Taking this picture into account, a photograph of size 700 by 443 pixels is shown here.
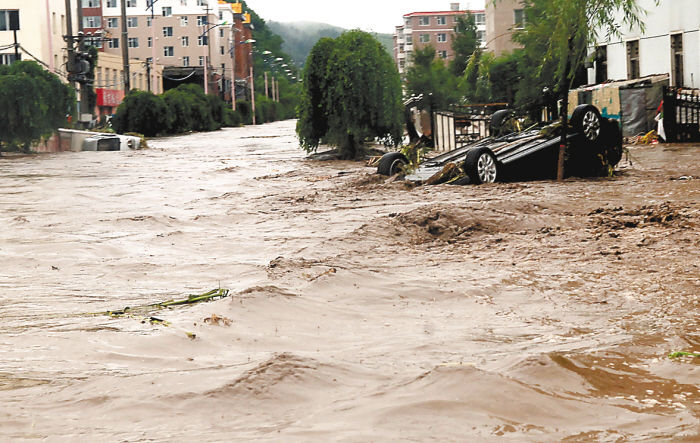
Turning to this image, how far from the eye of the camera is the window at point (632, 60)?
3262 centimetres

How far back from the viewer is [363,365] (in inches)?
162

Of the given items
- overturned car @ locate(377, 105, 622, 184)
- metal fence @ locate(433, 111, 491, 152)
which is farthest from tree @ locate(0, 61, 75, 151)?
overturned car @ locate(377, 105, 622, 184)

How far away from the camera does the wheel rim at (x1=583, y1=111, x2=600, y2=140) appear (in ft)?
45.9

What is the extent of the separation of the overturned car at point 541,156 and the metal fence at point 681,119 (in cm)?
968

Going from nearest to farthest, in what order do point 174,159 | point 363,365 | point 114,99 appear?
point 363,365 → point 174,159 → point 114,99

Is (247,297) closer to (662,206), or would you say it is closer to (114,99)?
(662,206)

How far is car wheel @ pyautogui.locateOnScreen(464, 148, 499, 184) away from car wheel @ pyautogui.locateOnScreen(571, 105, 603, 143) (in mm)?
1401

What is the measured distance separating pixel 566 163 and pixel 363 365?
10.2m

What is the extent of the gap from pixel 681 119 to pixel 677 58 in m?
5.88

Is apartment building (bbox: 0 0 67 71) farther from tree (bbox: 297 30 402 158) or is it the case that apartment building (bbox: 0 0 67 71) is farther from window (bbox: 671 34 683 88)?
tree (bbox: 297 30 402 158)

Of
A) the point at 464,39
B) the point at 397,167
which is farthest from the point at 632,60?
the point at 464,39

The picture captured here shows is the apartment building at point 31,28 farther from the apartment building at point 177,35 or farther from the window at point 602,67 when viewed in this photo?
the apartment building at point 177,35

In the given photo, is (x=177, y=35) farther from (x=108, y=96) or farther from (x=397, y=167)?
(x=397, y=167)

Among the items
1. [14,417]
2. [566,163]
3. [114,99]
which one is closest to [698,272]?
[14,417]
